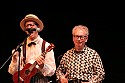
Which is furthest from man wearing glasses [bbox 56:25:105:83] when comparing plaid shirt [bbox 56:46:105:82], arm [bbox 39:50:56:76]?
arm [bbox 39:50:56:76]

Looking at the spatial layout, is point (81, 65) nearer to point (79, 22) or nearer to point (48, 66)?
point (48, 66)

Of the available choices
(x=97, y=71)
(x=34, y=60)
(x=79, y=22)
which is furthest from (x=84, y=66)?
(x=79, y=22)

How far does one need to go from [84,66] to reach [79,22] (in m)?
1.61

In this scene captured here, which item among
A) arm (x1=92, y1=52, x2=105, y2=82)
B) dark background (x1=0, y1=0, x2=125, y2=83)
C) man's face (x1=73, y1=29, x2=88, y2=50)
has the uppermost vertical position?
dark background (x1=0, y1=0, x2=125, y2=83)

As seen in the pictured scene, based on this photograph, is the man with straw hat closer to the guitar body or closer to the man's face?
the guitar body

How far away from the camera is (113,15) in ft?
20.3

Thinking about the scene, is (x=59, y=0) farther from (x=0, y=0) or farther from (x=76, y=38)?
(x=76, y=38)

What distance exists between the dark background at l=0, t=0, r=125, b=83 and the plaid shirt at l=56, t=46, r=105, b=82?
4.68ft

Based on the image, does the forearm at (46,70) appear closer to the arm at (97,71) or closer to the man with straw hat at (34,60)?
the man with straw hat at (34,60)

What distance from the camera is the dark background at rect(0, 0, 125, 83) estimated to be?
621cm

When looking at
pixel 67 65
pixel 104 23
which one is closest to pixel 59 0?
pixel 104 23

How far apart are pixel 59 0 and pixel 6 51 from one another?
131cm

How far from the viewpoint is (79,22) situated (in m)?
6.27

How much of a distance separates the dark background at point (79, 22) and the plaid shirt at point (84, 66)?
56.2 inches
